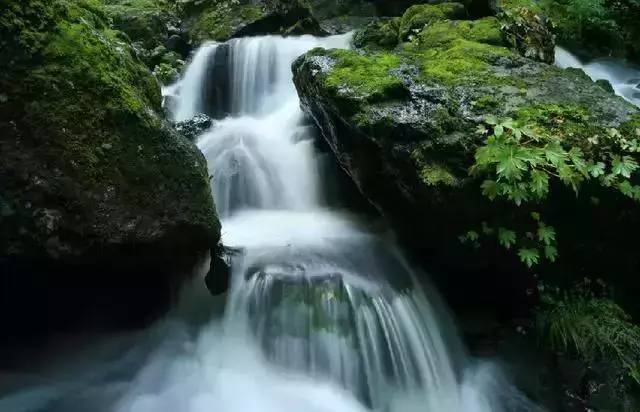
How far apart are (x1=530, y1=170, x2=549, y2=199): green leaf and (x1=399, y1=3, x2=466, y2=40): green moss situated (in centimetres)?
465

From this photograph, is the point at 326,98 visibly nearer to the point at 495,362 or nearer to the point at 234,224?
the point at 234,224

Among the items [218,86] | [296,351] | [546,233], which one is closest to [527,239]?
[546,233]

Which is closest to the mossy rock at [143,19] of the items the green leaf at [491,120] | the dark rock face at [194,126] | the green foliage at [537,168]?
the dark rock face at [194,126]

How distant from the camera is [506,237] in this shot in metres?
4.07

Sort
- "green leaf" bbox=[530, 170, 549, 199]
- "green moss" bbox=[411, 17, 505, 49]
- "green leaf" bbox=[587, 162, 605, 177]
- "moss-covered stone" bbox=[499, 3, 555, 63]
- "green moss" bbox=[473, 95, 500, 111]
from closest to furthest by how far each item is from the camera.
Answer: "green leaf" bbox=[530, 170, 549, 199] → "green leaf" bbox=[587, 162, 605, 177] → "green moss" bbox=[473, 95, 500, 111] → "green moss" bbox=[411, 17, 505, 49] → "moss-covered stone" bbox=[499, 3, 555, 63]

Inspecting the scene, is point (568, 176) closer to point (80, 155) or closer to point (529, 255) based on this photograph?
point (529, 255)

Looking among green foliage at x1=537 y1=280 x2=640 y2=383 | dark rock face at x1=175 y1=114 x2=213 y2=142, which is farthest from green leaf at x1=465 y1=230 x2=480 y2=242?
dark rock face at x1=175 y1=114 x2=213 y2=142

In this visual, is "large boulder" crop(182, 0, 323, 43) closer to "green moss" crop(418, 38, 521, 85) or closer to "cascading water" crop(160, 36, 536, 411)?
"green moss" crop(418, 38, 521, 85)

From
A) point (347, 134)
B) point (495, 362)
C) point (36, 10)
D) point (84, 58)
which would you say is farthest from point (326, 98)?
point (495, 362)

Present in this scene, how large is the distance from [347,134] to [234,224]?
1880mm

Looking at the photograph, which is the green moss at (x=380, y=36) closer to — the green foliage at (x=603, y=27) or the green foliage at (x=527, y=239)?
the green foliage at (x=603, y=27)

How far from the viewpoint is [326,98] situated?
516 cm

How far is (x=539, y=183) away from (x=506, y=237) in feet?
1.92

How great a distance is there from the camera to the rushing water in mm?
3828
